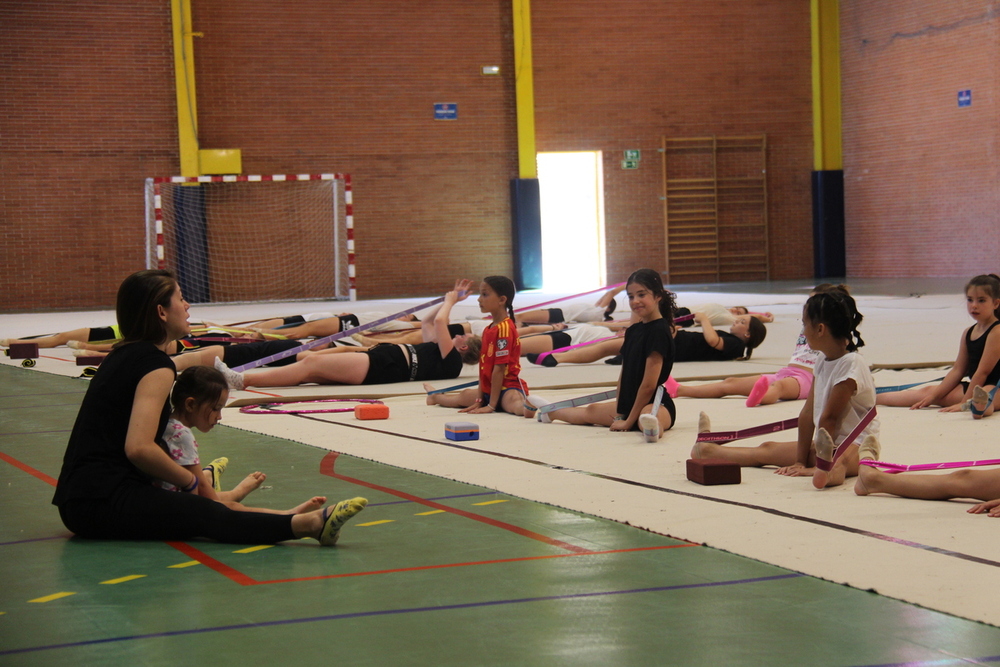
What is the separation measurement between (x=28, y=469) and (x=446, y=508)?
2.25 meters

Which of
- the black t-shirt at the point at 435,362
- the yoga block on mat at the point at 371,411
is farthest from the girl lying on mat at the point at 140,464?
the black t-shirt at the point at 435,362

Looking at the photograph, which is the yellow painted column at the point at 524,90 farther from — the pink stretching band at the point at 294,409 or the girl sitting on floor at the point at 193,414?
the girl sitting on floor at the point at 193,414

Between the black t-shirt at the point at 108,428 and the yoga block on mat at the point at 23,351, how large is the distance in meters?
7.71

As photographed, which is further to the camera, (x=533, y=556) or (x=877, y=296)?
(x=877, y=296)

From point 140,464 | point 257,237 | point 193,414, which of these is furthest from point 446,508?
point 257,237

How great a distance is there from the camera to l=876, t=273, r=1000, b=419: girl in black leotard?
5.79 meters

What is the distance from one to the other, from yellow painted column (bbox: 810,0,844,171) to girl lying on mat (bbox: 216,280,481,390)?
57.2 feet

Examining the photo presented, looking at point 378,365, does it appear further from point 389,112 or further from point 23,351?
point 389,112

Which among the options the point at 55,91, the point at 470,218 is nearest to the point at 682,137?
the point at 470,218

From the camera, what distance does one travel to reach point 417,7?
851 inches

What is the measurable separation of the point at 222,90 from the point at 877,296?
12656mm

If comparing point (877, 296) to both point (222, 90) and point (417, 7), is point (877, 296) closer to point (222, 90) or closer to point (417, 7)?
point (417, 7)

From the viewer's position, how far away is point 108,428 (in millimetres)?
3553

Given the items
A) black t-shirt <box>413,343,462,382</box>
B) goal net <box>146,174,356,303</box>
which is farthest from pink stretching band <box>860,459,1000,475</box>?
goal net <box>146,174,356,303</box>
